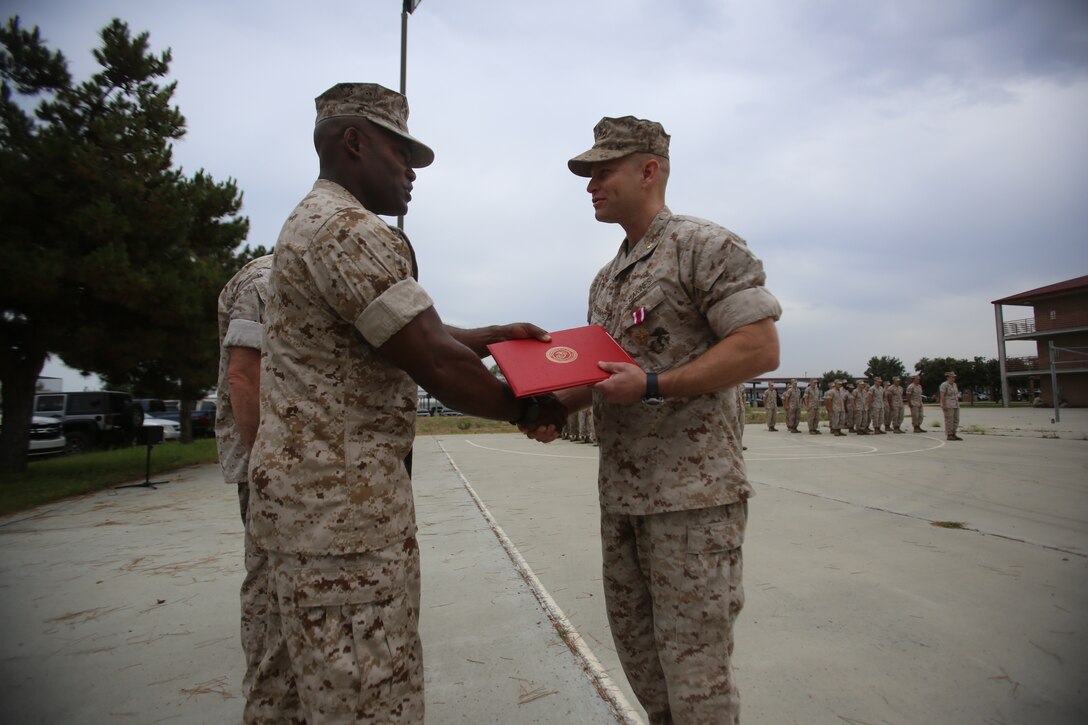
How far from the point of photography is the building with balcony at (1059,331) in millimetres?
30594

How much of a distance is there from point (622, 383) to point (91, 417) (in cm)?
2169

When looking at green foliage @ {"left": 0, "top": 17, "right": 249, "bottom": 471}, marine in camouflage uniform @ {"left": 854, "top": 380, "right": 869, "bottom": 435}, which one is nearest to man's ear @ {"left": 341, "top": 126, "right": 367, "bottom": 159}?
green foliage @ {"left": 0, "top": 17, "right": 249, "bottom": 471}

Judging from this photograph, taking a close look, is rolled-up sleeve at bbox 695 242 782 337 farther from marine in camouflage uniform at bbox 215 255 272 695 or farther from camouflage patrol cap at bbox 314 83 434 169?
marine in camouflage uniform at bbox 215 255 272 695

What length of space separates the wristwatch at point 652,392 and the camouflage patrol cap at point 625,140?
0.76 metres

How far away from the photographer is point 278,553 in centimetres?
133

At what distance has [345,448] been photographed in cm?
133

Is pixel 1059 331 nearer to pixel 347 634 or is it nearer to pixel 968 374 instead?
pixel 968 374

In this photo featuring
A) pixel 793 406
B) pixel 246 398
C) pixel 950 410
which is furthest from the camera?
pixel 793 406

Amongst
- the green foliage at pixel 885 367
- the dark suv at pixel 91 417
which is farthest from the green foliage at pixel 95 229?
the green foliage at pixel 885 367

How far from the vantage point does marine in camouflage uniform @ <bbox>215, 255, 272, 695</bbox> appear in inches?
88.4

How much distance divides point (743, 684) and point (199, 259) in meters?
13.1

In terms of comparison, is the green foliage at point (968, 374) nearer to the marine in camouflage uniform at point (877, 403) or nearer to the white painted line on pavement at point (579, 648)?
the marine in camouflage uniform at point (877, 403)

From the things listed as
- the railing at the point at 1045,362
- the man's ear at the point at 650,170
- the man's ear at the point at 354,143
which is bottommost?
the man's ear at the point at 354,143

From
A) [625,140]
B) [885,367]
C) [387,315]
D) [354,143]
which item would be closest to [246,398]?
[354,143]
